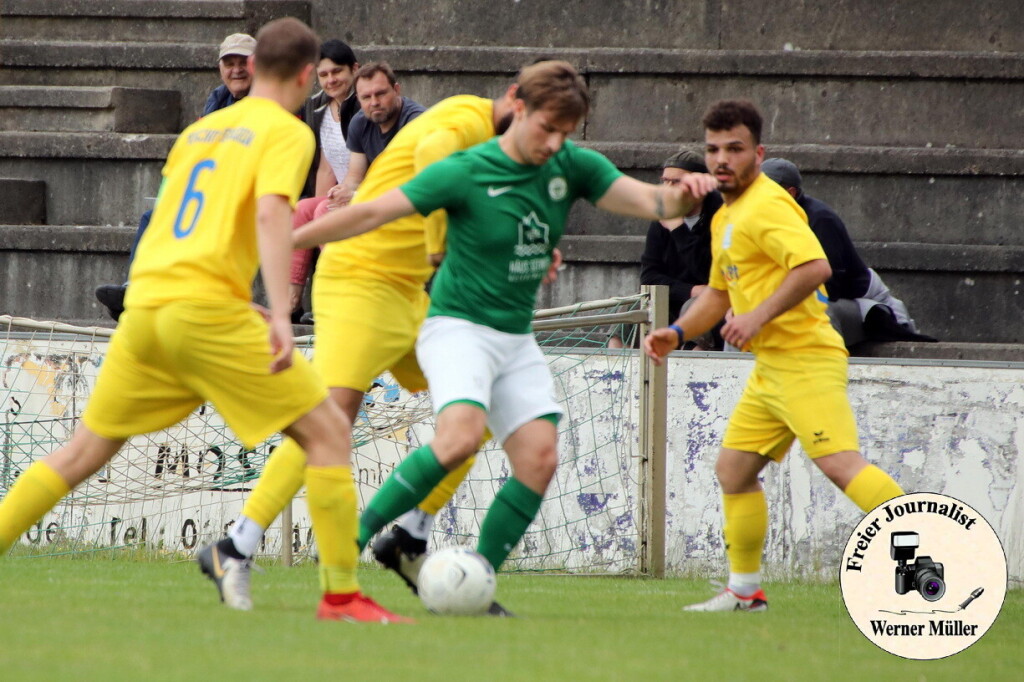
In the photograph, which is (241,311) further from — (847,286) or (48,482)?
(847,286)

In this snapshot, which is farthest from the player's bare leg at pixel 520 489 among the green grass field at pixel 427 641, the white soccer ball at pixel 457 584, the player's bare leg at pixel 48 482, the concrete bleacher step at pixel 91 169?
the concrete bleacher step at pixel 91 169

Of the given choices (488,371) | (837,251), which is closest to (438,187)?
(488,371)

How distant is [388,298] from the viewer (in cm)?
618

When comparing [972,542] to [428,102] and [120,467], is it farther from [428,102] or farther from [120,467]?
[428,102]

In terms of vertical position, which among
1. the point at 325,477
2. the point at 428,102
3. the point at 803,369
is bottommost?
the point at 325,477

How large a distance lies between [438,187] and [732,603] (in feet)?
7.43

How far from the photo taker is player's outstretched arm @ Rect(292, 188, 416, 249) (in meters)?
5.29

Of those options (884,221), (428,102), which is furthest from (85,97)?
(884,221)

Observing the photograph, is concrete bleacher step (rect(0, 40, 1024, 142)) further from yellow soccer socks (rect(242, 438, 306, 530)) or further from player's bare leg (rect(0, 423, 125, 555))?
player's bare leg (rect(0, 423, 125, 555))

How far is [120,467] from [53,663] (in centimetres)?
508

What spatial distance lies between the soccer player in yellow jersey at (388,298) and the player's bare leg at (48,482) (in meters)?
0.73

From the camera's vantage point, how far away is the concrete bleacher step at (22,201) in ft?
38.7

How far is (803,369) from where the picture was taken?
6.11 meters

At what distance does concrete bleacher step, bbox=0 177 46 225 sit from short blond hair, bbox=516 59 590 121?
7.48 metres
